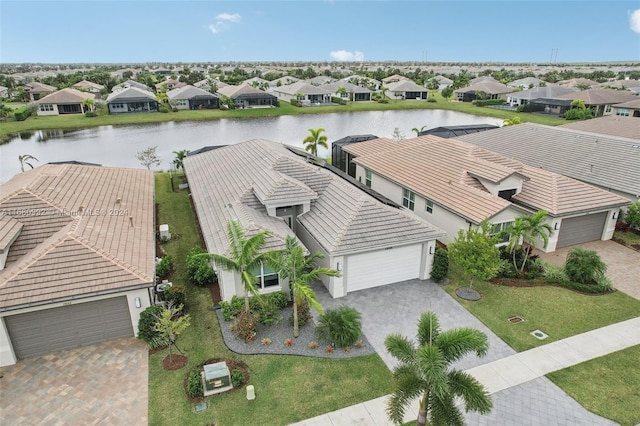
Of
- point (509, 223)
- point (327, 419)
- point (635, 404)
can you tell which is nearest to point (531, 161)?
point (509, 223)

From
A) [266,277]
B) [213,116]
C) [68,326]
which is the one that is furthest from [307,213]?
[213,116]

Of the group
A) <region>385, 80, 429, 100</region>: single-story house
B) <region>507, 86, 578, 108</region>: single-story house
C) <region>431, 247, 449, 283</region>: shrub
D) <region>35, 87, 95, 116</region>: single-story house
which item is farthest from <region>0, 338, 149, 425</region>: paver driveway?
<region>385, 80, 429, 100</region>: single-story house

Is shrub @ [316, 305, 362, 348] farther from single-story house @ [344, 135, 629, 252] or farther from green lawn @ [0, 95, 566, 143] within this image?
green lawn @ [0, 95, 566, 143]

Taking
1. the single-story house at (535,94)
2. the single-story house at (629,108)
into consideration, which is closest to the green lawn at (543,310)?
the single-story house at (629,108)

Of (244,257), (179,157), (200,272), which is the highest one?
(244,257)

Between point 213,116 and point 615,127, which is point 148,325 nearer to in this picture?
point 615,127

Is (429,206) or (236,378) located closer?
(236,378)

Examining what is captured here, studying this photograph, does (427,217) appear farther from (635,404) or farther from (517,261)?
(635,404)
